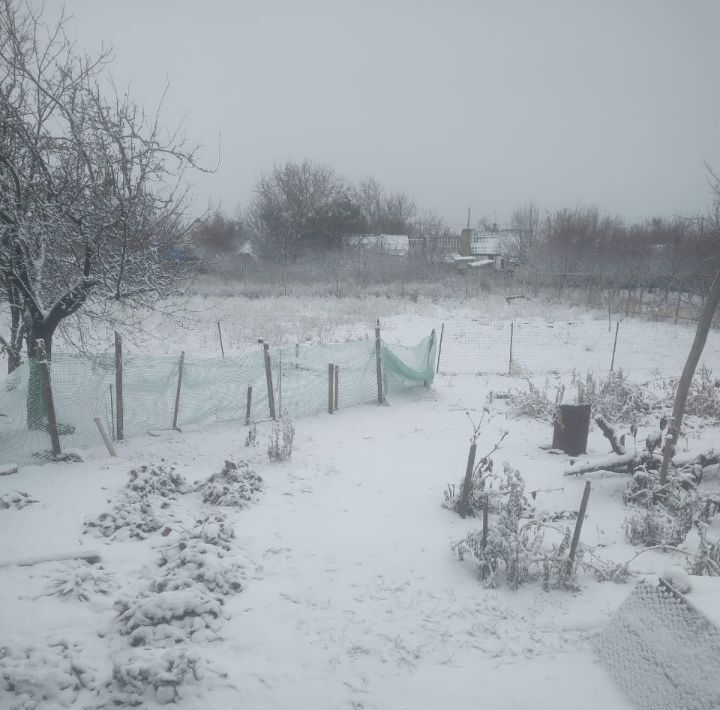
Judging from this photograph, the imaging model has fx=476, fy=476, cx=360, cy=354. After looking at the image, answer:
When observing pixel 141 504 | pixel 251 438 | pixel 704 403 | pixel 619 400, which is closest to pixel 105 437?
pixel 141 504

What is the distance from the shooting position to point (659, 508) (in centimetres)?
496

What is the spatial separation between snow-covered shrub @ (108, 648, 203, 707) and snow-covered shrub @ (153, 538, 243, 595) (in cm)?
71

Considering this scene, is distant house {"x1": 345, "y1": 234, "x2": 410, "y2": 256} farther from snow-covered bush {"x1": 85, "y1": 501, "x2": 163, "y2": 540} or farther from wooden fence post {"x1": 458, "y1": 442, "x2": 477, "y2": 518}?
snow-covered bush {"x1": 85, "y1": 501, "x2": 163, "y2": 540}

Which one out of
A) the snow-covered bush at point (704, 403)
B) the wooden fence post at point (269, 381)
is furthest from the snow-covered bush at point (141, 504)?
the snow-covered bush at point (704, 403)

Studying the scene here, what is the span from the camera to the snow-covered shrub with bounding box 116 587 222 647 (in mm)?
3191

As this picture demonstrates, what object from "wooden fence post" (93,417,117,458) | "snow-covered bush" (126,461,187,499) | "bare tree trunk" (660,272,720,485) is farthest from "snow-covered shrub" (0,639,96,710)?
"bare tree trunk" (660,272,720,485)

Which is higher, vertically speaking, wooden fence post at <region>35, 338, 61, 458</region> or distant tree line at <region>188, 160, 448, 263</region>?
distant tree line at <region>188, 160, 448, 263</region>

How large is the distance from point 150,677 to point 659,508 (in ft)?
16.0

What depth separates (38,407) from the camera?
235 inches

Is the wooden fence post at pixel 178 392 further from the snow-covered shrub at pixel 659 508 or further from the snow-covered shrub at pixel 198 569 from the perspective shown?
the snow-covered shrub at pixel 659 508

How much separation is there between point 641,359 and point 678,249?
17.2 metres

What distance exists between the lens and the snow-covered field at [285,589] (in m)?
2.92

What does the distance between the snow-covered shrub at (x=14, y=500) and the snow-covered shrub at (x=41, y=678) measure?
7.34 ft

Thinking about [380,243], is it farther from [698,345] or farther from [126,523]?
[126,523]
